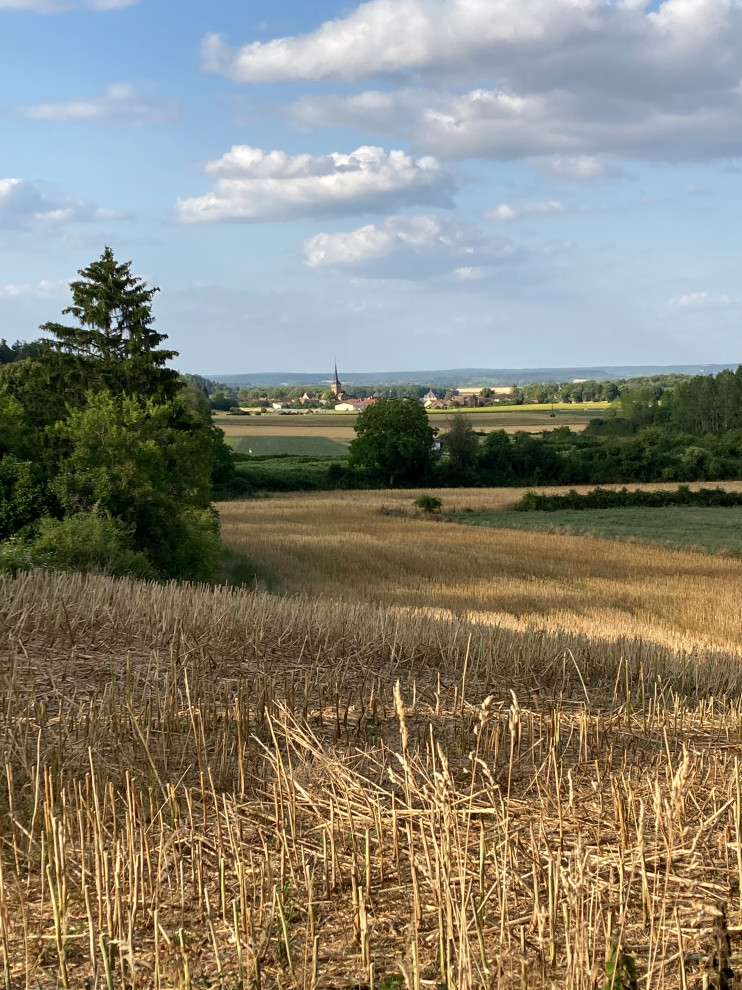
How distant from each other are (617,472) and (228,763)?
69.2 metres

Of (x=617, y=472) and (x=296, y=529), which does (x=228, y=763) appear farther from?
(x=617, y=472)

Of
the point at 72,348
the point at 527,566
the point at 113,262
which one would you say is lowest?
the point at 527,566

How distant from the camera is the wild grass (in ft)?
74.7

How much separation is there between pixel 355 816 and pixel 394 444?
69.5 metres

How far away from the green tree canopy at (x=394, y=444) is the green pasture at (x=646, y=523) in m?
19.9

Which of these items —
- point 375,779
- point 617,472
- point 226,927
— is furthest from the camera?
point 617,472

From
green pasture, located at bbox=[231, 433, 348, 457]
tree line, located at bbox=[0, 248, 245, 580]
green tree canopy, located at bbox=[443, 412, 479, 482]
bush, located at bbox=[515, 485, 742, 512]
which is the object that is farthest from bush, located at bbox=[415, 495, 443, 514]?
green pasture, located at bbox=[231, 433, 348, 457]

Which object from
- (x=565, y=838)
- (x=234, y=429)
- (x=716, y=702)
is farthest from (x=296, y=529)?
(x=234, y=429)

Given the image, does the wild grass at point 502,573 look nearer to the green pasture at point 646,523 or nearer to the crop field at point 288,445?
the green pasture at point 646,523

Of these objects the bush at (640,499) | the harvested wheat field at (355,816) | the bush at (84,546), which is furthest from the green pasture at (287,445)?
the harvested wheat field at (355,816)

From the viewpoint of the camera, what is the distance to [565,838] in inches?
223

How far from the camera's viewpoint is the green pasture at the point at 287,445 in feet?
323

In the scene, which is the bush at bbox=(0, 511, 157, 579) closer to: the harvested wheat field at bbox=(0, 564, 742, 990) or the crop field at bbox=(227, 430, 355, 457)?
the harvested wheat field at bbox=(0, 564, 742, 990)

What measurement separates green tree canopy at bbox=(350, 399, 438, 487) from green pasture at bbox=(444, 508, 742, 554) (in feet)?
65.5
